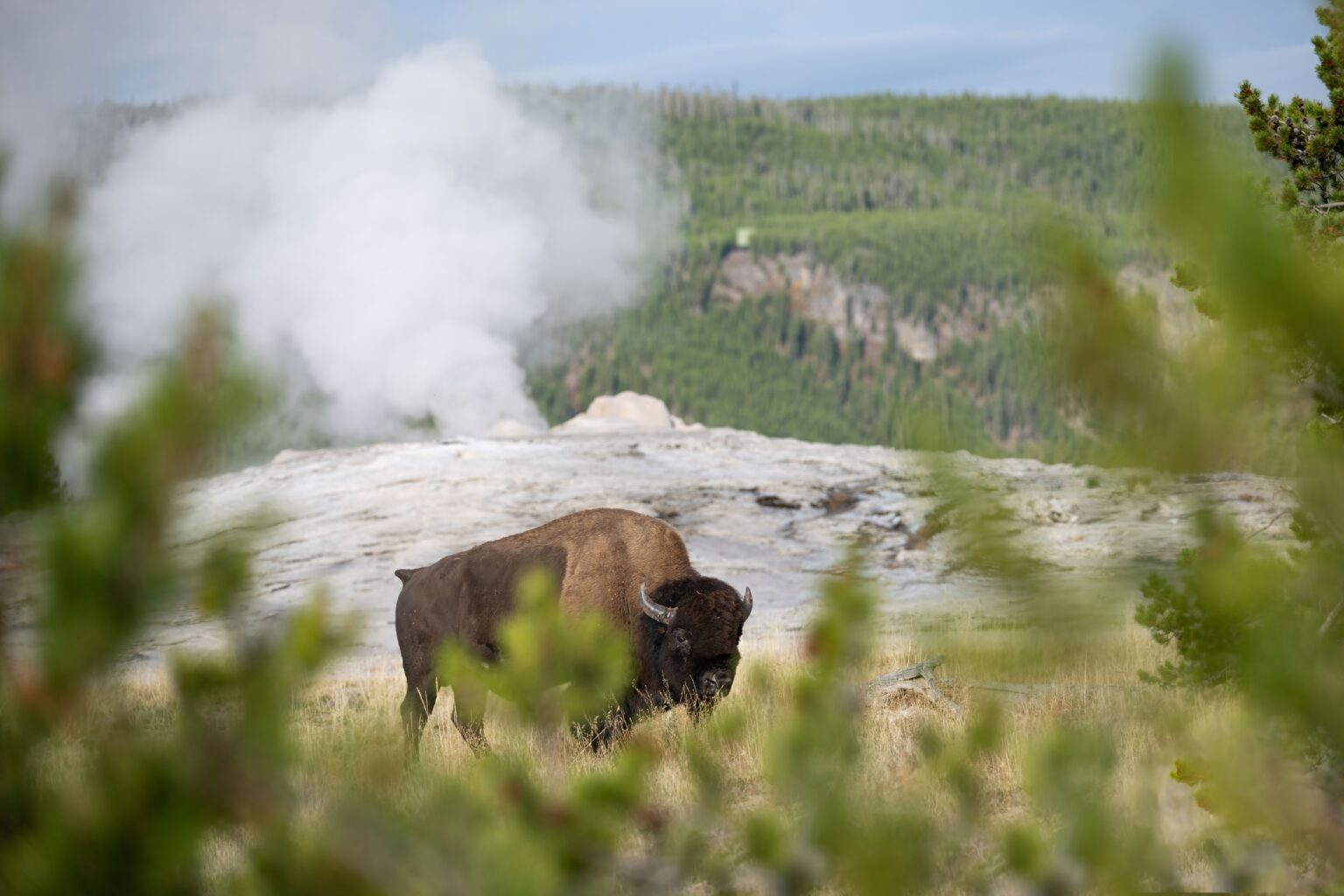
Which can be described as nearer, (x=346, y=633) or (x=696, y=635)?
(x=346, y=633)

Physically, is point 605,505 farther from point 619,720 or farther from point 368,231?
point 368,231

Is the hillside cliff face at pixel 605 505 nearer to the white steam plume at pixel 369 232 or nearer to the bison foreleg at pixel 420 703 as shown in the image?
the bison foreleg at pixel 420 703

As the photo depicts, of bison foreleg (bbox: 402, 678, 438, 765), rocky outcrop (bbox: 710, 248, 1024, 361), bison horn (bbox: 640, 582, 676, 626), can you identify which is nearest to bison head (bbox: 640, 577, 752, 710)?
bison horn (bbox: 640, 582, 676, 626)

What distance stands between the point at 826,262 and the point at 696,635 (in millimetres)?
140342

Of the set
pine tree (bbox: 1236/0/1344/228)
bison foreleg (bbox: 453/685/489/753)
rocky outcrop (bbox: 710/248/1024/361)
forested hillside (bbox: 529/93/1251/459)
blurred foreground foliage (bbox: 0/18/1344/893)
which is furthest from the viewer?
rocky outcrop (bbox: 710/248/1024/361)

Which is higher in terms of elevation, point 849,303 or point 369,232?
point 369,232

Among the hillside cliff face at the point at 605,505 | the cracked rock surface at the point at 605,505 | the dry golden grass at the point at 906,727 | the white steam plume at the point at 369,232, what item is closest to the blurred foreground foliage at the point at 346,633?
the dry golden grass at the point at 906,727

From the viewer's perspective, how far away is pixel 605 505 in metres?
13.9

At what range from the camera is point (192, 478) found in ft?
5.20

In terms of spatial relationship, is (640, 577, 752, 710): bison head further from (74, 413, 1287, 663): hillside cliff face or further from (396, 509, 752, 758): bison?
(74, 413, 1287, 663): hillside cliff face

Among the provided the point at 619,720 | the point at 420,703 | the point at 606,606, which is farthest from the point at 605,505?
the point at 619,720

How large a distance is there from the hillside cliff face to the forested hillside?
5326 cm

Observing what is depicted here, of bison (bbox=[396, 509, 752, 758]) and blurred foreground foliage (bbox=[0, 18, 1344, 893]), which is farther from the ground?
blurred foreground foliage (bbox=[0, 18, 1344, 893])

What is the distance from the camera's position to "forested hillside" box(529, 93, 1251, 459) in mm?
116562
